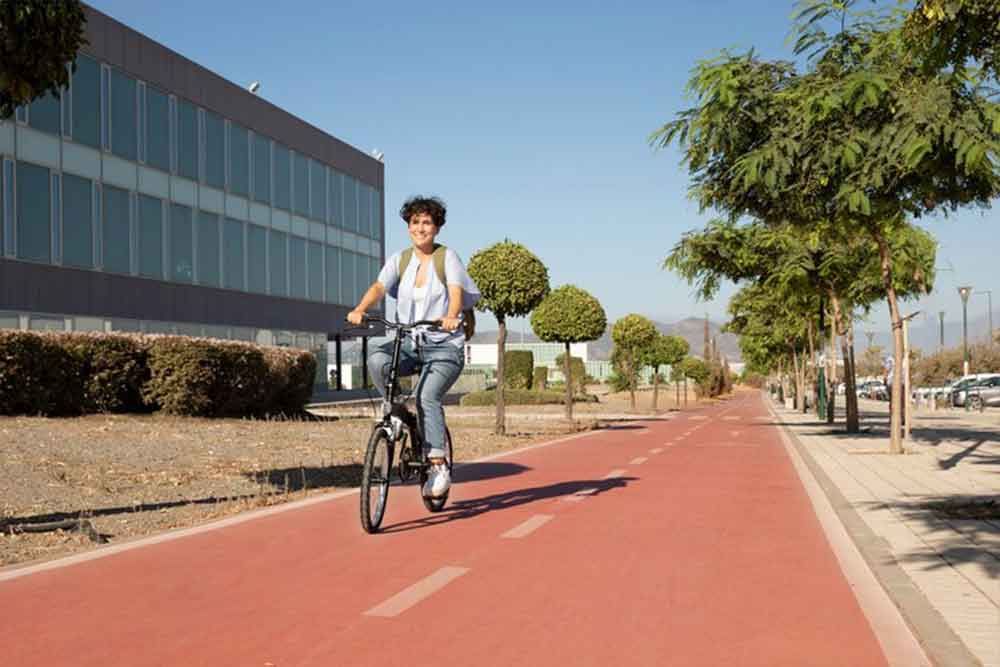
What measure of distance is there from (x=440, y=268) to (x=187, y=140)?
31845 mm

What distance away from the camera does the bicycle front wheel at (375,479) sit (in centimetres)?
694

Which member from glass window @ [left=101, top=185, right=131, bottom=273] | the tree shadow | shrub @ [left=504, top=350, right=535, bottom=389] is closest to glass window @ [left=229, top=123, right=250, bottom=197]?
glass window @ [left=101, top=185, right=131, bottom=273]

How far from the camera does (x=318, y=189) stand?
48.0 metres

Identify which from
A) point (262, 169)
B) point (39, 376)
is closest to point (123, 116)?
point (262, 169)

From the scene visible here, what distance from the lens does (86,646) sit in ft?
13.7

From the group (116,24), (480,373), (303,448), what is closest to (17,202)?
(116,24)

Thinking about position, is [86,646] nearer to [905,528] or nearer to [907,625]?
[907,625]

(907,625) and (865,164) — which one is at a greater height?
(865,164)

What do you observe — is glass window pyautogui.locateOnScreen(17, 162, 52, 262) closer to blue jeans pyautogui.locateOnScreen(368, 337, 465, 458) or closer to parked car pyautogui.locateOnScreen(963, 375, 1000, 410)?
blue jeans pyautogui.locateOnScreen(368, 337, 465, 458)

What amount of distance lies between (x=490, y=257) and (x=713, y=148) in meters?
8.85

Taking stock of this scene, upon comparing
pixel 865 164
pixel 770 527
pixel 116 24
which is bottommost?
pixel 770 527

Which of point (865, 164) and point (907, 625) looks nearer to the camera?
point (907, 625)

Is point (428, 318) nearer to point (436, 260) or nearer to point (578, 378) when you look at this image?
point (436, 260)

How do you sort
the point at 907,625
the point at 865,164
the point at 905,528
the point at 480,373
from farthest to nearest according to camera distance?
the point at 480,373 < the point at 865,164 < the point at 905,528 < the point at 907,625
